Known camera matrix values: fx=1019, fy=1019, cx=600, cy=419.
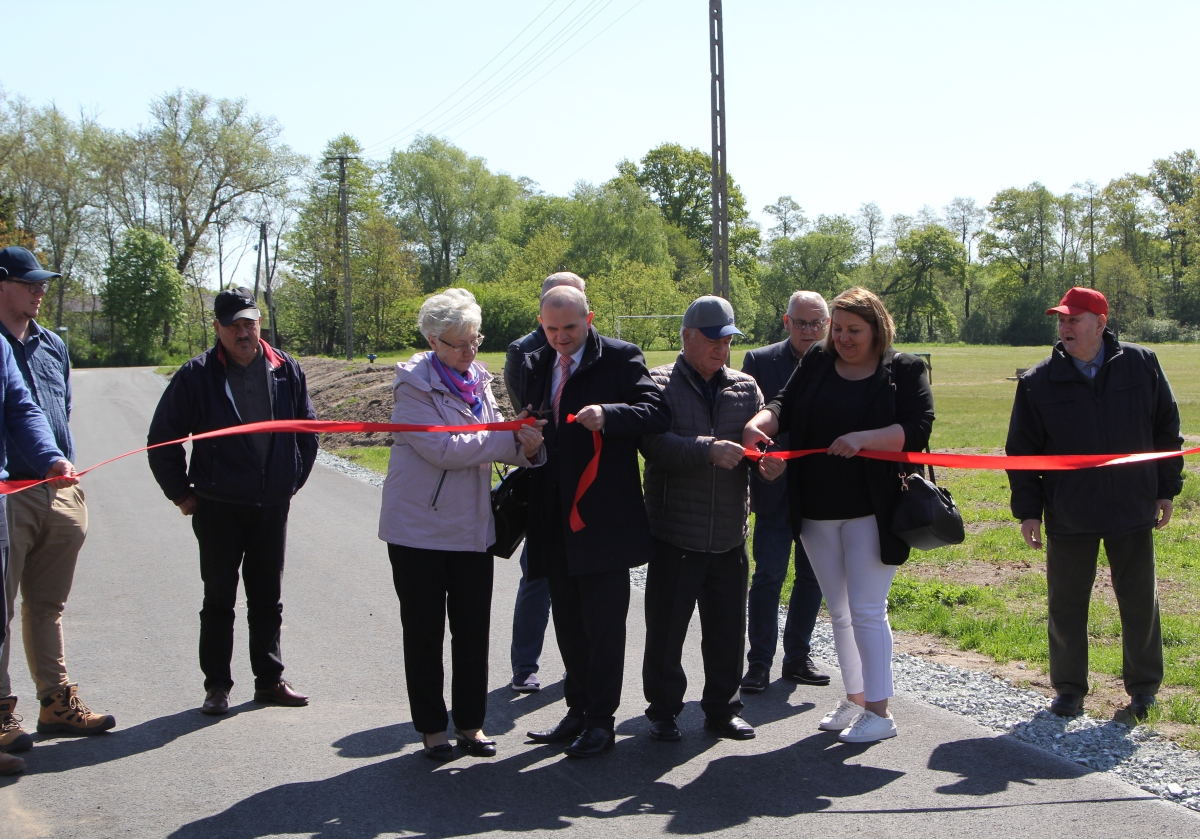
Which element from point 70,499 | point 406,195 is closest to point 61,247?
point 406,195

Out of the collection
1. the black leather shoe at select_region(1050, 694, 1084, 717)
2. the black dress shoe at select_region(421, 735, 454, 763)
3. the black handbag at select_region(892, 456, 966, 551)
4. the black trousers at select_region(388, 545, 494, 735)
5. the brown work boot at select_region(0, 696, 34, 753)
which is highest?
the black handbag at select_region(892, 456, 966, 551)

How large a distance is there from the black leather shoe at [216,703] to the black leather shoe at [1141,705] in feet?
14.2

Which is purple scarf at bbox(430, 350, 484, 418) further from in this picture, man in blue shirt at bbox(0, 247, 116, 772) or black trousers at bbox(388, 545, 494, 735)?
man in blue shirt at bbox(0, 247, 116, 772)

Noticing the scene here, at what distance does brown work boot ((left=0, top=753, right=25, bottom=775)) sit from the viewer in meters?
4.16

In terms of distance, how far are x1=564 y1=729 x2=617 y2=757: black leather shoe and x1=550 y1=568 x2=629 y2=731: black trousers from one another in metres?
0.03

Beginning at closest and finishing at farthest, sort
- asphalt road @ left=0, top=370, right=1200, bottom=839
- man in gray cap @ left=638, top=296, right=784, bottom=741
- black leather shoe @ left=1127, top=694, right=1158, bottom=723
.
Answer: asphalt road @ left=0, top=370, right=1200, bottom=839 → man in gray cap @ left=638, top=296, right=784, bottom=741 → black leather shoe @ left=1127, top=694, right=1158, bottom=723

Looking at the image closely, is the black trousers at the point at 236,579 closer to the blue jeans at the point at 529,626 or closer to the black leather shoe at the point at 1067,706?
the blue jeans at the point at 529,626

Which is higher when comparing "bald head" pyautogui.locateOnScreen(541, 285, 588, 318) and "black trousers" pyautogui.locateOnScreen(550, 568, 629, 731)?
"bald head" pyautogui.locateOnScreen(541, 285, 588, 318)

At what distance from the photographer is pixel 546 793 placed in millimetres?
4062

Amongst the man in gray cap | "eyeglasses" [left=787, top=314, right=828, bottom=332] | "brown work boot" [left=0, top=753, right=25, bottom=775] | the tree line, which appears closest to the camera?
"brown work boot" [left=0, top=753, right=25, bottom=775]

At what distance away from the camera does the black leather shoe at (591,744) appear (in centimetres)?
442

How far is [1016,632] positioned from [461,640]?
140 inches

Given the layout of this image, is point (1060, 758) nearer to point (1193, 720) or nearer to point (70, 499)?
point (1193, 720)

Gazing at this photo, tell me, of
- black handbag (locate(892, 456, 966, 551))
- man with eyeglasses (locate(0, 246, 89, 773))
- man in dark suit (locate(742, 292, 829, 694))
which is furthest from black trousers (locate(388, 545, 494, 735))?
black handbag (locate(892, 456, 966, 551))
